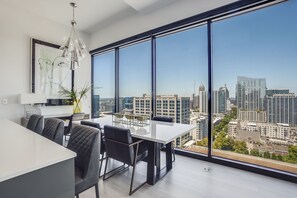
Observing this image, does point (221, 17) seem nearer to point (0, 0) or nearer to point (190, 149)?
point (190, 149)

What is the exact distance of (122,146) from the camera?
7.01ft

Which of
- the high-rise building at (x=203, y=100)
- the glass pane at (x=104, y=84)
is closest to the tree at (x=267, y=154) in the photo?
the high-rise building at (x=203, y=100)

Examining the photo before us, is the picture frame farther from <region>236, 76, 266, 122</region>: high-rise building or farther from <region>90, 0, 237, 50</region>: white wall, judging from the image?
<region>236, 76, 266, 122</region>: high-rise building

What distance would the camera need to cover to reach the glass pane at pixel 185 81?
3.26 m

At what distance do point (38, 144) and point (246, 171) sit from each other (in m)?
2.93

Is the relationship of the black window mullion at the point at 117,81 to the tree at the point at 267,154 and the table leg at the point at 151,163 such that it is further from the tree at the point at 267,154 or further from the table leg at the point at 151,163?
the tree at the point at 267,154

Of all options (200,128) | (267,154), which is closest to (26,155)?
(200,128)

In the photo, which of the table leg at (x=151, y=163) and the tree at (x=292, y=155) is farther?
the tree at (x=292, y=155)

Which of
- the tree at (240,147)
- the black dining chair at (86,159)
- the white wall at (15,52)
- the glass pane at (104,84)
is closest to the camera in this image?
the black dining chair at (86,159)

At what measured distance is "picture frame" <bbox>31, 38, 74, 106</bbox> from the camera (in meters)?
4.12

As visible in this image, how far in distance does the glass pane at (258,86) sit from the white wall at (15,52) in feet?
13.8

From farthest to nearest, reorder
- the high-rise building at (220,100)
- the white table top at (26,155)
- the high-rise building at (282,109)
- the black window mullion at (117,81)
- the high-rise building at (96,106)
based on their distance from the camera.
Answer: the high-rise building at (96,106) < the black window mullion at (117,81) < the high-rise building at (220,100) < the high-rise building at (282,109) < the white table top at (26,155)

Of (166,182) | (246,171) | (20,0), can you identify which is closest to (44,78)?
(20,0)

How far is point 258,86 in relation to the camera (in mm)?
2688
